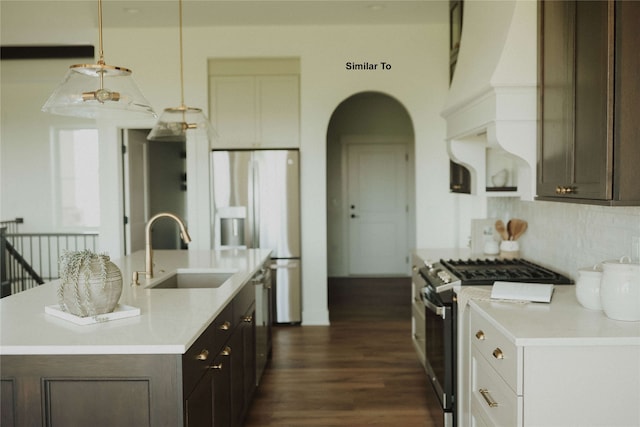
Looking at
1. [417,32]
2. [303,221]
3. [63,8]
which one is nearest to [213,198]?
[303,221]

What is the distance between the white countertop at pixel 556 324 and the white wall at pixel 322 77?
137 inches

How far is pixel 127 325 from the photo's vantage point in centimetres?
232

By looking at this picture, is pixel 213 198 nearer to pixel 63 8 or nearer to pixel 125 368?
pixel 63 8

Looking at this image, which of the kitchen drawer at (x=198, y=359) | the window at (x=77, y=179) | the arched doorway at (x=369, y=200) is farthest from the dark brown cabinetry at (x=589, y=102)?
the window at (x=77, y=179)

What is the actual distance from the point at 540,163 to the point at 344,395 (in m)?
2.04

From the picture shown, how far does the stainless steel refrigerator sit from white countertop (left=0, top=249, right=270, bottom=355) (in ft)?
8.81

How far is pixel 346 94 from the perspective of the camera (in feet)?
20.6

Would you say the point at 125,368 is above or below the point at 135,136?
below

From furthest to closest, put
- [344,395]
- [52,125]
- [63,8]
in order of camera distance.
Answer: [52,125] < [63,8] < [344,395]

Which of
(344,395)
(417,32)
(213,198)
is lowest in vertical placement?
(344,395)

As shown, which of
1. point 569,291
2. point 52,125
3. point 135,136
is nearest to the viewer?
point 569,291

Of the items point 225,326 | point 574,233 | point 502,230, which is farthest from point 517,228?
point 225,326

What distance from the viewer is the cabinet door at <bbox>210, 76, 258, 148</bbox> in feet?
20.9

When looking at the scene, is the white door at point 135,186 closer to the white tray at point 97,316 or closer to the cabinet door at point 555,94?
the white tray at point 97,316
